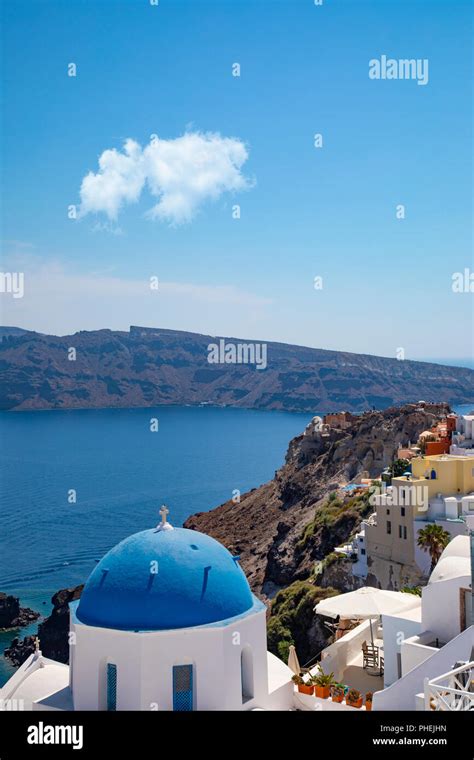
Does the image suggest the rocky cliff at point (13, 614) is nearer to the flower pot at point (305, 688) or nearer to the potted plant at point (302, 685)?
the potted plant at point (302, 685)

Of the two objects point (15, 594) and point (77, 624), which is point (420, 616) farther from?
point (15, 594)

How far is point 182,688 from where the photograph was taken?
41.1ft

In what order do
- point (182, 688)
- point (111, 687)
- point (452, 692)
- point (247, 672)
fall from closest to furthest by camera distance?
point (452, 692) → point (182, 688) → point (111, 687) → point (247, 672)

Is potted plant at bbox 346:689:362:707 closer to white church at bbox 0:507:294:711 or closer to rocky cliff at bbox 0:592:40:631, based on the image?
white church at bbox 0:507:294:711

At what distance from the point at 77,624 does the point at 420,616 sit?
6532 millimetres

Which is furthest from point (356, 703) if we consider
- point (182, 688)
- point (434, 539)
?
point (434, 539)

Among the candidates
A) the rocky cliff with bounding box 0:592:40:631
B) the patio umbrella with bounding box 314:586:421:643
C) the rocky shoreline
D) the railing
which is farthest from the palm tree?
the rocky cliff with bounding box 0:592:40:631

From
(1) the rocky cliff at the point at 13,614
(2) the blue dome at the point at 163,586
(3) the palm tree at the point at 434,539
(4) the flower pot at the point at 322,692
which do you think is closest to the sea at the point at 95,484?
(1) the rocky cliff at the point at 13,614

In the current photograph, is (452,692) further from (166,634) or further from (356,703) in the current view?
(166,634)

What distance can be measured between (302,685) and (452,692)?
3.68 meters

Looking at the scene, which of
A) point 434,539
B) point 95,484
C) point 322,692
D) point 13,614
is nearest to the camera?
point 322,692

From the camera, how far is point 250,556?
60.7 meters

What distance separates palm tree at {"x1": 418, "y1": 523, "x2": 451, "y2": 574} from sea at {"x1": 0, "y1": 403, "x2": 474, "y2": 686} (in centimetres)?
2792
